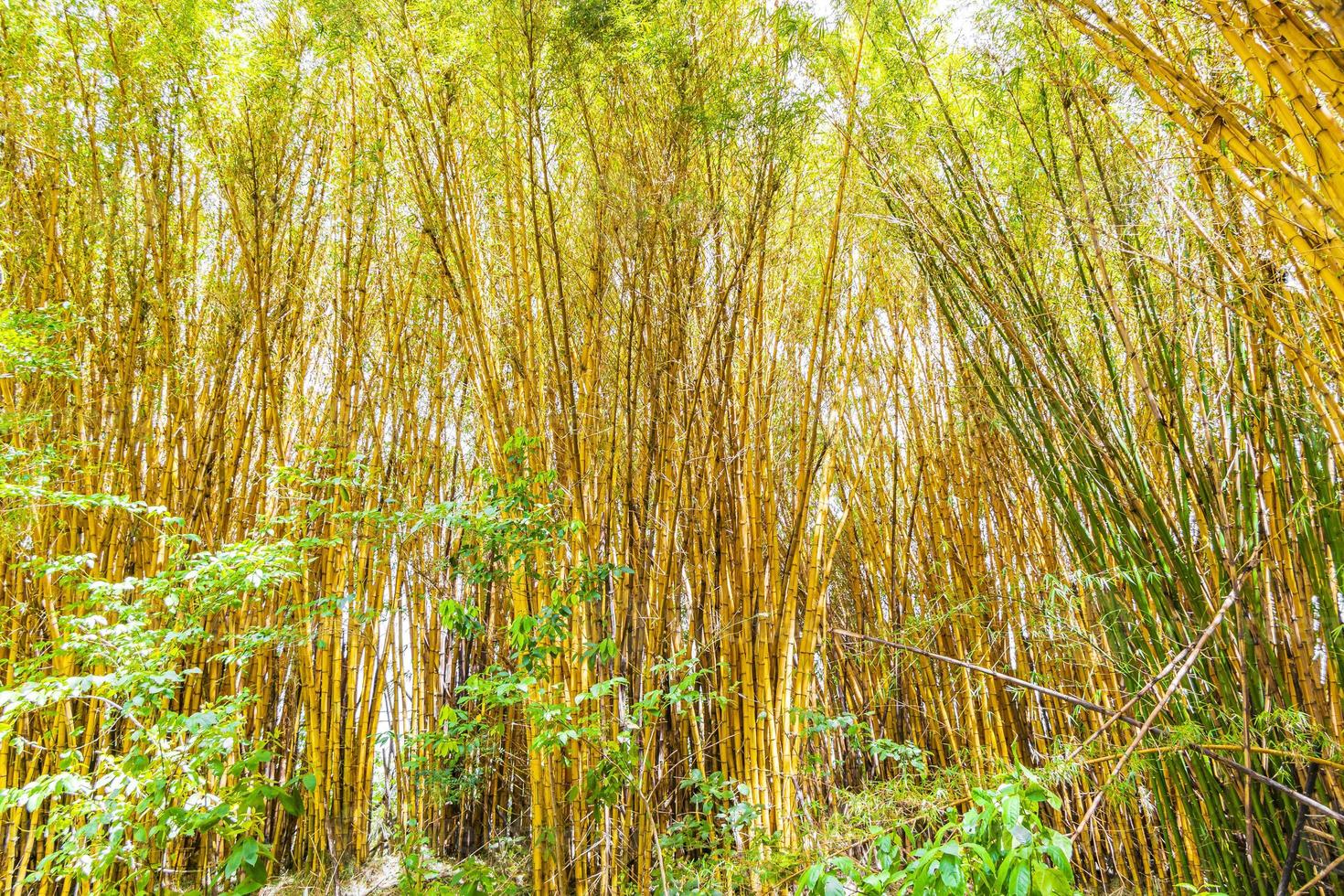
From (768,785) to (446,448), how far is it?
8.83ft

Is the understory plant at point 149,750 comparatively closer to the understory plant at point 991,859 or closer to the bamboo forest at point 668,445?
the bamboo forest at point 668,445

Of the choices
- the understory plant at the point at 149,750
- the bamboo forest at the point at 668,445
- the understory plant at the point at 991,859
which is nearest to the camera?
the understory plant at the point at 991,859

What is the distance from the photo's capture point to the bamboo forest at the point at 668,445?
1.22 m

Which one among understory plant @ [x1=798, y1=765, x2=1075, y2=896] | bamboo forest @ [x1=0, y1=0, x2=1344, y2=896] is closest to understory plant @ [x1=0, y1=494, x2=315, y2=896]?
bamboo forest @ [x1=0, y1=0, x2=1344, y2=896]

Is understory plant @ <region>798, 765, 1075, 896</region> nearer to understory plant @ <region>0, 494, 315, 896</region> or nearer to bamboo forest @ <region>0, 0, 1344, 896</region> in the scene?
bamboo forest @ <region>0, 0, 1344, 896</region>

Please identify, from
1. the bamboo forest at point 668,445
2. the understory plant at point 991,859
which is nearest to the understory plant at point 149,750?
the bamboo forest at point 668,445

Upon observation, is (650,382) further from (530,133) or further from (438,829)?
(438,829)

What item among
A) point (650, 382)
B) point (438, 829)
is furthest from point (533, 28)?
point (438, 829)

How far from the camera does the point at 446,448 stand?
374 centimetres

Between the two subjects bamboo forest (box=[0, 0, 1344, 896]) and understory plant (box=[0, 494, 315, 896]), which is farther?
understory plant (box=[0, 494, 315, 896])

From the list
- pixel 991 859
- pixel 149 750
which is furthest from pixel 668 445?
pixel 149 750

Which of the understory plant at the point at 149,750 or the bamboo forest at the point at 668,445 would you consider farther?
the understory plant at the point at 149,750

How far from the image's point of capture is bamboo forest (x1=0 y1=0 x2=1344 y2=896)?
1221 mm

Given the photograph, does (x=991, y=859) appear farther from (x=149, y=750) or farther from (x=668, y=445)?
(x=149, y=750)
